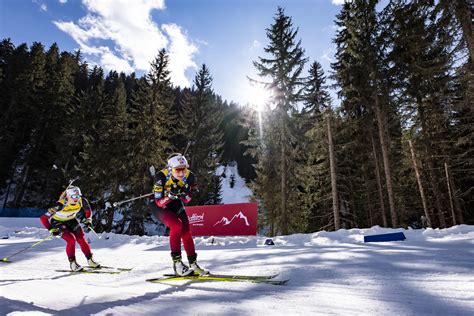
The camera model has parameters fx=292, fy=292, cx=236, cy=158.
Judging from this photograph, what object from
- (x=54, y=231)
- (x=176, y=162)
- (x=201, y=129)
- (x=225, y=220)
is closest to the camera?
(x=176, y=162)

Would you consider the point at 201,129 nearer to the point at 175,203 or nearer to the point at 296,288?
the point at 175,203

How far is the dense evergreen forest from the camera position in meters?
17.1

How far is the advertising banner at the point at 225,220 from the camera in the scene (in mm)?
12781

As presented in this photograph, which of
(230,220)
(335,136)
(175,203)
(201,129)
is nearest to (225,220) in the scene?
(230,220)

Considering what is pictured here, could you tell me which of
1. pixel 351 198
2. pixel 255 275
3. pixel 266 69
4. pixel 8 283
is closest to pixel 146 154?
pixel 266 69

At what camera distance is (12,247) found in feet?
38.0

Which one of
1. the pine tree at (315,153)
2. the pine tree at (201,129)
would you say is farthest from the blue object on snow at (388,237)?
the pine tree at (201,129)

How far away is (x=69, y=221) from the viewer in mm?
8055

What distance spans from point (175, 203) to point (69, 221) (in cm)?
418

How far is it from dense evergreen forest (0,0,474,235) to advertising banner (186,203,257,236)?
505 cm

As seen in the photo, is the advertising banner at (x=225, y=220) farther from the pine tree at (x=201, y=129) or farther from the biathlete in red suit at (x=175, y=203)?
the pine tree at (x=201, y=129)

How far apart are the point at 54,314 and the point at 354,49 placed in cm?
2093

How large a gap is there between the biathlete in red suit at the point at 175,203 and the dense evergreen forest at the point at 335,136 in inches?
180

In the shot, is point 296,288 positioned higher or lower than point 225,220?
lower
